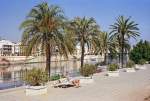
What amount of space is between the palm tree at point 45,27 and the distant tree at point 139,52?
2239cm

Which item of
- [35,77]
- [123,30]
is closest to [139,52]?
[123,30]

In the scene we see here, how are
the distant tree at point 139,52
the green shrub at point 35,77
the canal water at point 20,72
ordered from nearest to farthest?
the green shrub at point 35,77, the canal water at point 20,72, the distant tree at point 139,52

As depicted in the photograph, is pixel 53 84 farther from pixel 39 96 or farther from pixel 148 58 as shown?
pixel 148 58

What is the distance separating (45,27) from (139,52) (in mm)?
24603

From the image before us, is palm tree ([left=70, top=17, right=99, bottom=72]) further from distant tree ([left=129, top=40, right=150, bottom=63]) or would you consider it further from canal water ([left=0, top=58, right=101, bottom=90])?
distant tree ([left=129, top=40, right=150, bottom=63])

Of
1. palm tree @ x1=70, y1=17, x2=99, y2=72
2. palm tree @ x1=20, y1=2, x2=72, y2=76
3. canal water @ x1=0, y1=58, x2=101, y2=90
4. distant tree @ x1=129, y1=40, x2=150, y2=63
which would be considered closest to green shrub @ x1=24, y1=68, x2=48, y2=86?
canal water @ x1=0, y1=58, x2=101, y2=90

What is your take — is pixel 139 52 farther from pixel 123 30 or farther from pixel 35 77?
pixel 35 77

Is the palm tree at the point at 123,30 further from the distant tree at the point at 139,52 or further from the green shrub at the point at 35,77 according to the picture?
the green shrub at the point at 35,77

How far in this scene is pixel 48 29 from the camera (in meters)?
21.7

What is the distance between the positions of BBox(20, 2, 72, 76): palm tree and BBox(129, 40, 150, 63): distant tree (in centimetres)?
2239

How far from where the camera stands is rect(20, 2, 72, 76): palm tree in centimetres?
2180

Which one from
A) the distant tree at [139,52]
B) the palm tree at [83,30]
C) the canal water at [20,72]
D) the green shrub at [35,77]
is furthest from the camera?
the distant tree at [139,52]

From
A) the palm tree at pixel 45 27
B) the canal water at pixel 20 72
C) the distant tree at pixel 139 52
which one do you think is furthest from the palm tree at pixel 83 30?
the distant tree at pixel 139 52

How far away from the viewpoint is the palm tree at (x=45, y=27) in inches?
858
